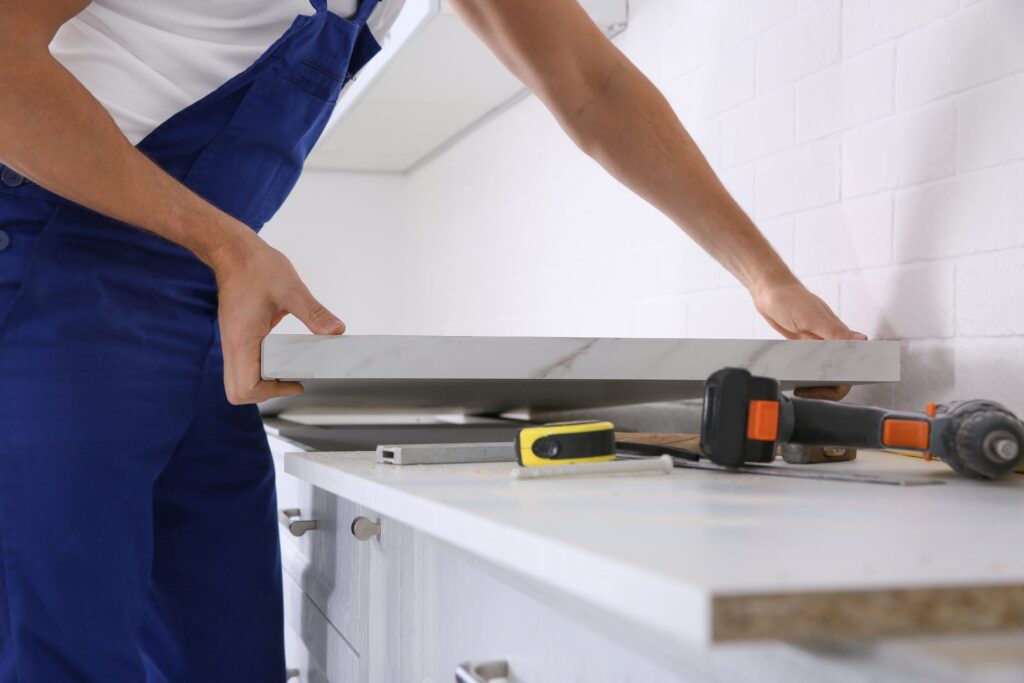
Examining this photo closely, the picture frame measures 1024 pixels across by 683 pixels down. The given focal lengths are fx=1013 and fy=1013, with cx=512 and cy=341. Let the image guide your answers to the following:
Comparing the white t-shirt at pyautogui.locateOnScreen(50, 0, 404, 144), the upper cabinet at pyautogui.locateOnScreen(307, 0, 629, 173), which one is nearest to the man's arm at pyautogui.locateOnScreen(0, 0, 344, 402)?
the white t-shirt at pyautogui.locateOnScreen(50, 0, 404, 144)

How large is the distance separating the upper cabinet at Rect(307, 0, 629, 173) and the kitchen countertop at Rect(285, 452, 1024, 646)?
136 cm

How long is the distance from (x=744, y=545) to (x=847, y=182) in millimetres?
1061

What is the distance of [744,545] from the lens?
1.34 feet

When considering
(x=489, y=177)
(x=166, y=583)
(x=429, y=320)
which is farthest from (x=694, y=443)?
(x=429, y=320)

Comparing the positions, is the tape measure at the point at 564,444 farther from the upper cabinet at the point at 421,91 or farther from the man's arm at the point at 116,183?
the upper cabinet at the point at 421,91

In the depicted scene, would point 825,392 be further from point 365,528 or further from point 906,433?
point 365,528

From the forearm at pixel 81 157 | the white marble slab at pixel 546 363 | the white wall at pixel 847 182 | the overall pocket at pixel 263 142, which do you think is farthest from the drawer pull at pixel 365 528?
the white wall at pixel 847 182

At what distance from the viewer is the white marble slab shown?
83 centimetres

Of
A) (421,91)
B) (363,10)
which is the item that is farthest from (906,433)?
(421,91)

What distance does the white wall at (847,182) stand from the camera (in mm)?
1122

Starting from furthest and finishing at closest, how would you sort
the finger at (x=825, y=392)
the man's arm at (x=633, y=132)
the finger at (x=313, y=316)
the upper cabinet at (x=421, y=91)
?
the upper cabinet at (x=421, y=91), the man's arm at (x=633, y=132), the finger at (x=825, y=392), the finger at (x=313, y=316)

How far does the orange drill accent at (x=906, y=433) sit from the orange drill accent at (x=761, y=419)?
0.08 m

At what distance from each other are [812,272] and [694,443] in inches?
23.4

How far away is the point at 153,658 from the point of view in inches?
46.2
